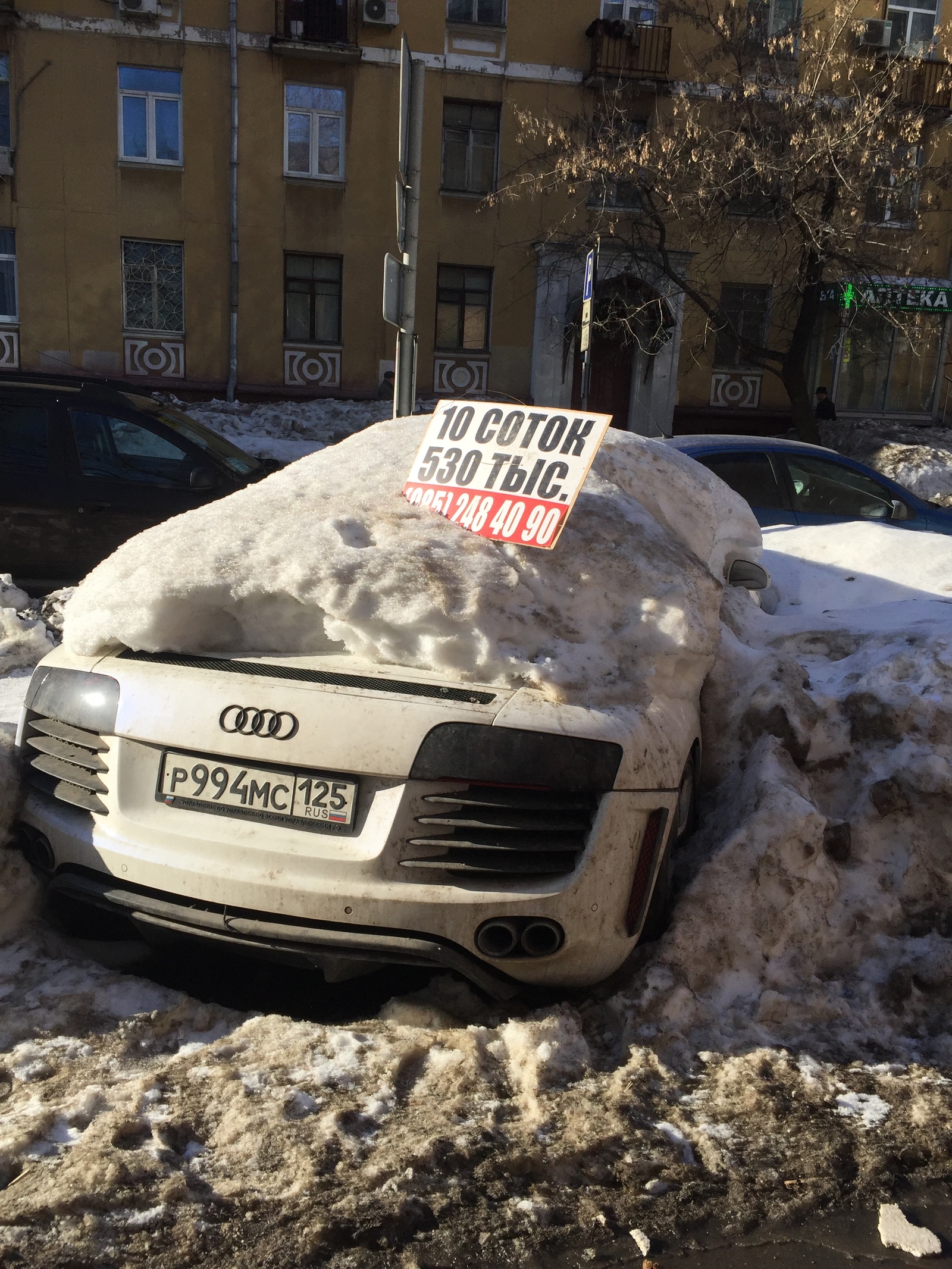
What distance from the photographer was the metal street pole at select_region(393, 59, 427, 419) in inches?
268

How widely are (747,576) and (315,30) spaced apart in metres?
20.4

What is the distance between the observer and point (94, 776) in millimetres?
2926

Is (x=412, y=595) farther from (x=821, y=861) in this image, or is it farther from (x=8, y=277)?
(x=8, y=277)

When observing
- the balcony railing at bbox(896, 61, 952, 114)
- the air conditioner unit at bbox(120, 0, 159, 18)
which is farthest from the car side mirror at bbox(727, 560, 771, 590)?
the balcony railing at bbox(896, 61, 952, 114)

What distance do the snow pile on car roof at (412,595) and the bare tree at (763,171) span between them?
616 inches

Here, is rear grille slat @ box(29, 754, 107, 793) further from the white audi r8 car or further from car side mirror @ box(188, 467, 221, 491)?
car side mirror @ box(188, 467, 221, 491)

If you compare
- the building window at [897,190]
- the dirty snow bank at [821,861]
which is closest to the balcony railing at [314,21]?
the building window at [897,190]

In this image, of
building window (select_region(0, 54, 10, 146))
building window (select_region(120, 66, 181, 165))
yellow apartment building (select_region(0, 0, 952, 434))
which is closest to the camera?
building window (select_region(0, 54, 10, 146))

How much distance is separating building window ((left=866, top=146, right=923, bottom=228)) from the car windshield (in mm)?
13284

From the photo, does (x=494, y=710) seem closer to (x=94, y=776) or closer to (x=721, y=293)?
(x=94, y=776)

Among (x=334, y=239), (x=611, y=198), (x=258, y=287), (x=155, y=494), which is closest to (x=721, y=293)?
(x=611, y=198)

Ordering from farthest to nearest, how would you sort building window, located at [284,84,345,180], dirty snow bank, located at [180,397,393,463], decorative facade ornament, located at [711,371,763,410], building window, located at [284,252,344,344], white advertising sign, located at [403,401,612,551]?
1. decorative facade ornament, located at [711,371,763,410]
2. building window, located at [284,252,344,344]
3. building window, located at [284,84,345,180]
4. dirty snow bank, located at [180,397,393,463]
5. white advertising sign, located at [403,401,612,551]

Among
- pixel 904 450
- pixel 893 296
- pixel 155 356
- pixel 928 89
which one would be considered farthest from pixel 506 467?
pixel 928 89

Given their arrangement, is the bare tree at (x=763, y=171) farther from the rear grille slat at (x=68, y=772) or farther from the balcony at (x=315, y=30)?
the rear grille slat at (x=68, y=772)
